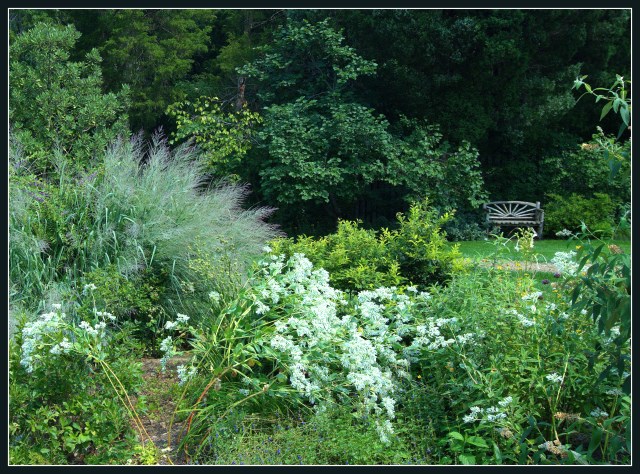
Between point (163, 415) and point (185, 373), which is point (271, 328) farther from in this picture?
point (163, 415)

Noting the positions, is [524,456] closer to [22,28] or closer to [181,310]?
[181,310]

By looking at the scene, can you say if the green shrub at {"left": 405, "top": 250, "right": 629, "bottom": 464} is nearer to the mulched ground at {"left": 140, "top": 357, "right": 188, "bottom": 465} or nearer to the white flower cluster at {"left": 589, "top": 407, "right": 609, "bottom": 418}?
the white flower cluster at {"left": 589, "top": 407, "right": 609, "bottom": 418}

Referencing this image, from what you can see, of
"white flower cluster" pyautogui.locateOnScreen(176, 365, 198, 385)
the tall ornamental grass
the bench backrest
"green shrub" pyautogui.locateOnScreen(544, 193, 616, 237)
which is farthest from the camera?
the bench backrest

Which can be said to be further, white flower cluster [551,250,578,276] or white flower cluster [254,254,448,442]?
white flower cluster [551,250,578,276]

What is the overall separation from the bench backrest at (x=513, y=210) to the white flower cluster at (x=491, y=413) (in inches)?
379

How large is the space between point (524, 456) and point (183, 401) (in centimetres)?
168

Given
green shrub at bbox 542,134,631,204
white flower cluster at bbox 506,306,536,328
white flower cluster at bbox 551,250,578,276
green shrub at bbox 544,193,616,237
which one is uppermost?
white flower cluster at bbox 551,250,578,276

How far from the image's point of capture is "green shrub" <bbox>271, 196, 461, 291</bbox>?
15.9 feet

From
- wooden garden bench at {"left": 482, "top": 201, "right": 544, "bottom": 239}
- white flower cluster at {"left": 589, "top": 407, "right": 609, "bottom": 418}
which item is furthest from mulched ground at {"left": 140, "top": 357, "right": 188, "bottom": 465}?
wooden garden bench at {"left": 482, "top": 201, "right": 544, "bottom": 239}

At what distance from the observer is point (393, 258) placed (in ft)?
16.6

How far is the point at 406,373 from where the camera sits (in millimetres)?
3553

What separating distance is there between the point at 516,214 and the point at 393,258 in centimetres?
804

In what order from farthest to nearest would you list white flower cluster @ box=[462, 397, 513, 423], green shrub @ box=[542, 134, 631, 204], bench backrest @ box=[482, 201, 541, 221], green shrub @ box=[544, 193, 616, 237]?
green shrub @ box=[542, 134, 631, 204]
bench backrest @ box=[482, 201, 541, 221]
green shrub @ box=[544, 193, 616, 237]
white flower cluster @ box=[462, 397, 513, 423]

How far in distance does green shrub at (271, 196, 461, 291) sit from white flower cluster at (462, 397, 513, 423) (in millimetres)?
1722
